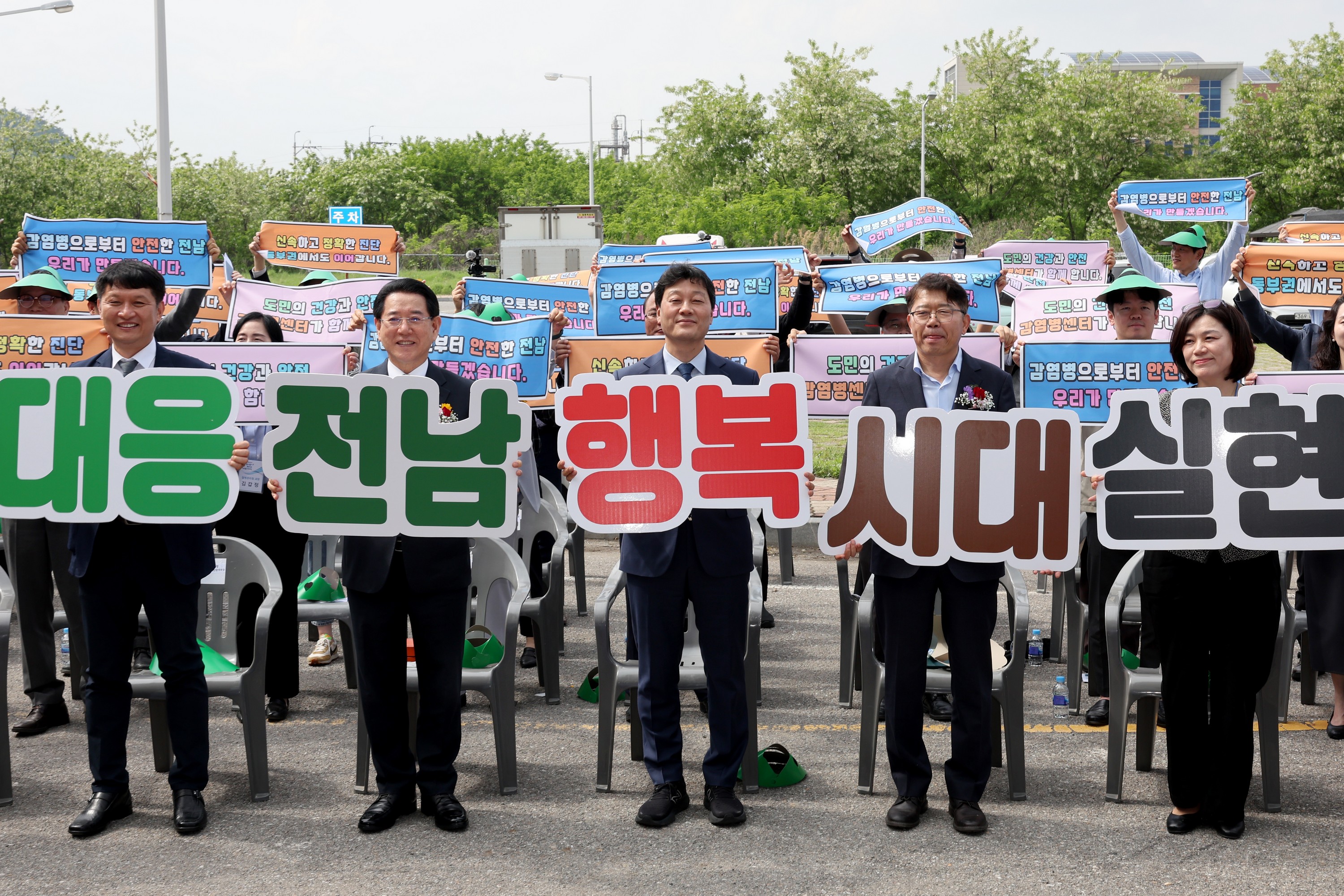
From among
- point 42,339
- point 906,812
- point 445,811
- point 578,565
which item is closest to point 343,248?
point 42,339

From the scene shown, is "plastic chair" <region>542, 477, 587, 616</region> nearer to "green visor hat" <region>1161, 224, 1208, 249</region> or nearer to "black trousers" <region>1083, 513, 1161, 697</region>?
"black trousers" <region>1083, 513, 1161, 697</region>

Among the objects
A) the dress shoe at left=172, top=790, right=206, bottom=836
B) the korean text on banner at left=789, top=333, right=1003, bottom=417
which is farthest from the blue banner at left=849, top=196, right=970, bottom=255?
the dress shoe at left=172, top=790, right=206, bottom=836

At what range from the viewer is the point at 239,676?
4.68m

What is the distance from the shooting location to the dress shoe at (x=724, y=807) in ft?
14.3

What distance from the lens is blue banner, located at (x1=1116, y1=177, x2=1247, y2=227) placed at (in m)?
9.85

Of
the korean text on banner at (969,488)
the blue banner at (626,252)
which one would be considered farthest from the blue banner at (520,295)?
the korean text on banner at (969,488)

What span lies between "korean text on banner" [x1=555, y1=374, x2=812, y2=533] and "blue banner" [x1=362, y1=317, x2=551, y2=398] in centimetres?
269

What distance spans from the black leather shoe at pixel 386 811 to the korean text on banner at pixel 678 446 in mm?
1236

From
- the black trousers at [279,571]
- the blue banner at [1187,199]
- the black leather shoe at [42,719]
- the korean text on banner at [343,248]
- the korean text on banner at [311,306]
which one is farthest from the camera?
the korean text on banner at [343,248]

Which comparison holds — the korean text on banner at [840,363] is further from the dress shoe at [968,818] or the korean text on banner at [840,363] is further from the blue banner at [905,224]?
the blue banner at [905,224]

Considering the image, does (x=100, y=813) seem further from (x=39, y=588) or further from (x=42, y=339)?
(x=42, y=339)

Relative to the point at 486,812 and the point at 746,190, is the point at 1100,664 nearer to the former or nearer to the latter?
the point at 486,812

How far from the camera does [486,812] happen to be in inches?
178

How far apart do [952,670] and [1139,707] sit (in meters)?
1.05
